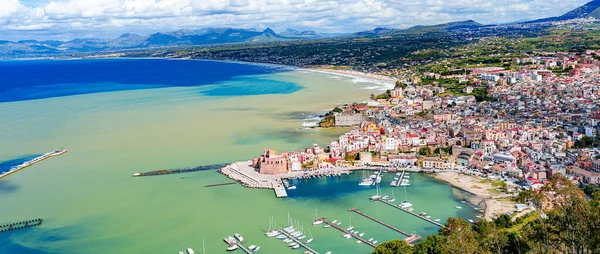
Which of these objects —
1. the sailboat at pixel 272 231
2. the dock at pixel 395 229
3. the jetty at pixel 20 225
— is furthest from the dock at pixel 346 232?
the jetty at pixel 20 225

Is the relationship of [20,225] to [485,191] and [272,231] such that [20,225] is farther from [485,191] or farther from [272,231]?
[485,191]

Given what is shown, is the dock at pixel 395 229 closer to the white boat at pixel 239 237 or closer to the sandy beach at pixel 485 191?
the sandy beach at pixel 485 191

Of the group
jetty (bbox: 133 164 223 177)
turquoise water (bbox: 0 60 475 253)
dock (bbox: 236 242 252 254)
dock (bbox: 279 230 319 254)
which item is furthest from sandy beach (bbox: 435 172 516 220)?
jetty (bbox: 133 164 223 177)

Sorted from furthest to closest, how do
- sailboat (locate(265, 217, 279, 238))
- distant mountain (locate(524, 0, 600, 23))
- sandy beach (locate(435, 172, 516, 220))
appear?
distant mountain (locate(524, 0, 600, 23)) < sandy beach (locate(435, 172, 516, 220)) < sailboat (locate(265, 217, 279, 238))

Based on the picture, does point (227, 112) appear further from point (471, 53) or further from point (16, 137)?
point (471, 53)

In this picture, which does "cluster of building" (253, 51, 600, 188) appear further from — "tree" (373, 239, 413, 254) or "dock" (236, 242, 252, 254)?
"tree" (373, 239, 413, 254)

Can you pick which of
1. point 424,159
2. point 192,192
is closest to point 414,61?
point 424,159

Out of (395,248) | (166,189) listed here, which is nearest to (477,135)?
(395,248)
